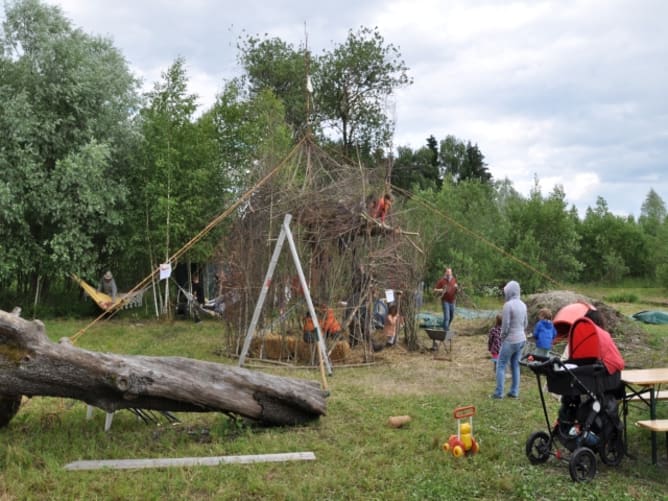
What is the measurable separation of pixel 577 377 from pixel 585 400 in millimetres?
265

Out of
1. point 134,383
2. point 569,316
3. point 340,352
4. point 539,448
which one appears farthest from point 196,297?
point 539,448

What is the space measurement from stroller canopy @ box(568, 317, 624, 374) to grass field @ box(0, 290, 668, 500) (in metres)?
0.90

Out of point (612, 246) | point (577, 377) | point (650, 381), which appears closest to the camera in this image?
point (577, 377)

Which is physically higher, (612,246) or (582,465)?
(612,246)

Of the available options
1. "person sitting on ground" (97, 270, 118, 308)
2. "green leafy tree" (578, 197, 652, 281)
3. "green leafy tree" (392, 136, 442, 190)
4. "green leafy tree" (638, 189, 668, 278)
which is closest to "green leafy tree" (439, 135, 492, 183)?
"green leafy tree" (392, 136, 442, 190)

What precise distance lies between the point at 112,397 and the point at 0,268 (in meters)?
11.0

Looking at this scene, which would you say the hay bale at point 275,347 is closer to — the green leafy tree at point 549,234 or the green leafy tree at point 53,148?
the green leafy tree at point 53,148

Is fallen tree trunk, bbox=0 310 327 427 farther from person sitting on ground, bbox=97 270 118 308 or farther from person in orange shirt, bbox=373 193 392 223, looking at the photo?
person sitting on ground, bbox=97 270 118 308

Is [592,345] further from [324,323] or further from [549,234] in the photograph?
[549,234]

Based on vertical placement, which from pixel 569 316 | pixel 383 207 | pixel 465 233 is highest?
pixel 465 233

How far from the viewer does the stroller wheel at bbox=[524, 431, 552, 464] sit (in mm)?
4988

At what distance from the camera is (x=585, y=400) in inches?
192

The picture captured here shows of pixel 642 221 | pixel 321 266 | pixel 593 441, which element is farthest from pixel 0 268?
pixel 642 221

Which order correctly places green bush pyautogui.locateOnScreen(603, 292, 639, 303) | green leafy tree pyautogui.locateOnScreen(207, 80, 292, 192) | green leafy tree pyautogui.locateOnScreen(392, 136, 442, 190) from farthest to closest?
green leafy tree pyautogui.locateOnScreen(392, 136, 442, 190) → green bush pyautogui.locateOnScreen(603, 292, 639, 303) → green leafy tree pyautogui.locateOnScreen(207, 80, 292, 192)
